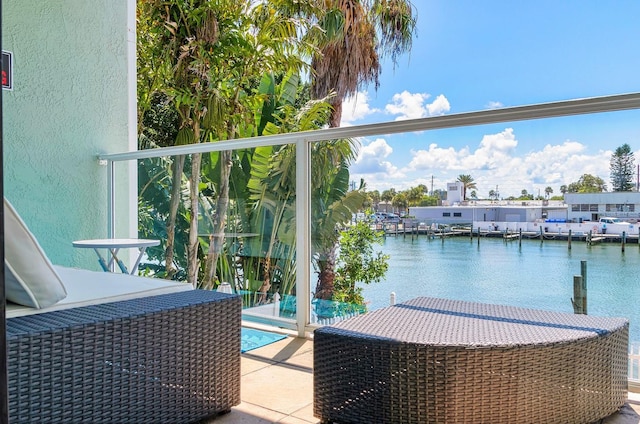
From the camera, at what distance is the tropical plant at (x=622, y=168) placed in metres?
2.35

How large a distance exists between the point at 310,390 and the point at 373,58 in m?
10.6

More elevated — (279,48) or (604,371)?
(279,48)

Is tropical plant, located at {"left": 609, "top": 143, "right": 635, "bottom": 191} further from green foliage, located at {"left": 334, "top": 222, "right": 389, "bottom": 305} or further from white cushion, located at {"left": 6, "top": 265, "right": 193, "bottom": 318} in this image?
white cushion, located at {"left": 6, "top": 265, "right": 193, "bottom": 318}

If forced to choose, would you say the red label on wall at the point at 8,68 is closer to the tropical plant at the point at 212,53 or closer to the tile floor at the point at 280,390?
the tropical plant at the point at 212,53

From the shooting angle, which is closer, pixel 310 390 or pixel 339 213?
pixel 310 390

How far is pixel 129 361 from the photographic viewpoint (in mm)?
1771

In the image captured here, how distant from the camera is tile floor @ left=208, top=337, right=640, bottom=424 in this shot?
216cm

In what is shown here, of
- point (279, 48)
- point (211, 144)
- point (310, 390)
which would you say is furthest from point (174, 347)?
point (279, 48)

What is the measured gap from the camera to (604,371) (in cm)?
206

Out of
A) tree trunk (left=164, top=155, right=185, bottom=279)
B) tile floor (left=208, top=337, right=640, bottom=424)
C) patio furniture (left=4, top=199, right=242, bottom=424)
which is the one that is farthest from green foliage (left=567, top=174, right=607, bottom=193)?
tree trunk (left=164, top=155, right=185, bottom=279)

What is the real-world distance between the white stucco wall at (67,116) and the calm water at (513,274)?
278 cm

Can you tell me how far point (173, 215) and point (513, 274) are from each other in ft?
8.67

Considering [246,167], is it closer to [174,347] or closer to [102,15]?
[174,347]

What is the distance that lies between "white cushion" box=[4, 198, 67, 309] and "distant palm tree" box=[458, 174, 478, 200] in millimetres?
1940
